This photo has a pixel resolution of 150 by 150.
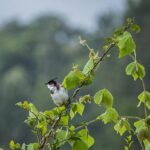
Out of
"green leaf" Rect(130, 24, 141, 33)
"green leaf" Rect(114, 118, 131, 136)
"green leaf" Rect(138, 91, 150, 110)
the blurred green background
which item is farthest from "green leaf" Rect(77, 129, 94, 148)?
the blurred green background

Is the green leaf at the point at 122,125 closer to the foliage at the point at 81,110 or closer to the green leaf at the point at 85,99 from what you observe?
the foliage at the point at 81,110

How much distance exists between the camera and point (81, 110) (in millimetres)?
2801

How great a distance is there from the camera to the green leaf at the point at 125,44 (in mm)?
2676

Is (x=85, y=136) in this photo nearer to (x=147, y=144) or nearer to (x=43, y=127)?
(x=43, y=127)

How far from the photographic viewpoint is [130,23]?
2762mm

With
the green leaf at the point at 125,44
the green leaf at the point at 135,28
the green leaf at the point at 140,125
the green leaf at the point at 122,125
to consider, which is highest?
the green leaf at the point at 135,28

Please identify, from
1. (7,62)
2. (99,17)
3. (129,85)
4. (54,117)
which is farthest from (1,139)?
(54,117)

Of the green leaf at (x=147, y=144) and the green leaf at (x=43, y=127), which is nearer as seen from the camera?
the green leaf at (x=147, y=144)

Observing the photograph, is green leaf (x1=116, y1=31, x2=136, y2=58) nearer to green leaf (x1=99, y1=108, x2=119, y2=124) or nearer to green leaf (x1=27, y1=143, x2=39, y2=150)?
green leaf (x1=99, y1=108, x2=119, y2=124)

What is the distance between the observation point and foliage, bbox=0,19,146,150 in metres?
2.71

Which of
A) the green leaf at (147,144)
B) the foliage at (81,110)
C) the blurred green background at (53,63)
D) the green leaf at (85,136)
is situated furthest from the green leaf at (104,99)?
the blurred green background at (53,63)

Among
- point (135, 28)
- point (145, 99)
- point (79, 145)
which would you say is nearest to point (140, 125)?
point (145, 99)

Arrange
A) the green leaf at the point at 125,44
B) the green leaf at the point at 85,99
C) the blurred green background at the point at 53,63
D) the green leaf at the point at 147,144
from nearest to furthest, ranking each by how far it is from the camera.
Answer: the green leaf at the point at 147,144 → the green leaf at the point at 125,44 → the green leaf at the point at 85,99 → the blurred green background at the point at 53,63

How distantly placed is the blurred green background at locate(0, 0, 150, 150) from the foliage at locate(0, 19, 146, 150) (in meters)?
33.6
